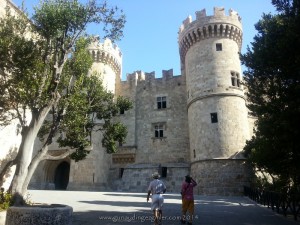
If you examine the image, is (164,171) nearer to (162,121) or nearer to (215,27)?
(162,121)

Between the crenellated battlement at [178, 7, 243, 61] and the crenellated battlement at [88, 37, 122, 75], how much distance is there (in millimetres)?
7930

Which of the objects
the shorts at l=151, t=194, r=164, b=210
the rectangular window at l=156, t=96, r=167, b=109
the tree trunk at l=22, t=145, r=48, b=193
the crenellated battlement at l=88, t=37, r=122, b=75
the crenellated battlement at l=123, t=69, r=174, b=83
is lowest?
the shorts at l=151, t=194, r=164, b=210

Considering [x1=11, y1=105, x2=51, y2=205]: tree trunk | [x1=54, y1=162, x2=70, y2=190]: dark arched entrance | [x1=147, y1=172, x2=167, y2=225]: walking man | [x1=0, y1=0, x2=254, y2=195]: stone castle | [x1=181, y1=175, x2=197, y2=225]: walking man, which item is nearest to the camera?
[x1=147, y1=172, x2=167, y2=225]: walking man

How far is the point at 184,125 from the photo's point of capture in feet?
85.8

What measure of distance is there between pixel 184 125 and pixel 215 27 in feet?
30.2

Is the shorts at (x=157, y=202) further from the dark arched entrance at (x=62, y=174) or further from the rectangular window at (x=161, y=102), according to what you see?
the dark arched entrance at (x=62, y=174)

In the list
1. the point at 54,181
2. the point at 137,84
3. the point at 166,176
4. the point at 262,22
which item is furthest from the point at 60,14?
the point at 54,181

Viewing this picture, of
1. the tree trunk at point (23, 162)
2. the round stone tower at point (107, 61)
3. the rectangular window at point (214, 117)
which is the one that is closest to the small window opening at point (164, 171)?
the rectangular window at point (214, 117)

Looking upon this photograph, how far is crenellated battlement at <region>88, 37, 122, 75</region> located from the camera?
2755 centimetres

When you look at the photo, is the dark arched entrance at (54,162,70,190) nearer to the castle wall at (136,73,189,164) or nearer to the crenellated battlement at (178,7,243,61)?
the castle wall at (136,73,189,164)

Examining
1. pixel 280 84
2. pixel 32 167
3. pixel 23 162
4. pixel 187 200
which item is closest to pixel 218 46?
pixel 280 84

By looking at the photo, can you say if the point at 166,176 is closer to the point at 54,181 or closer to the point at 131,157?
the point at 131,157

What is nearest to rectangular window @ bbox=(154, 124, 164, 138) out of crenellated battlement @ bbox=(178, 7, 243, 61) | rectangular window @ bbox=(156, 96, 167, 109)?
rectangular window @ bbox=(156, 96, 167, 109)

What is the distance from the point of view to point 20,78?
1033 centimetres
